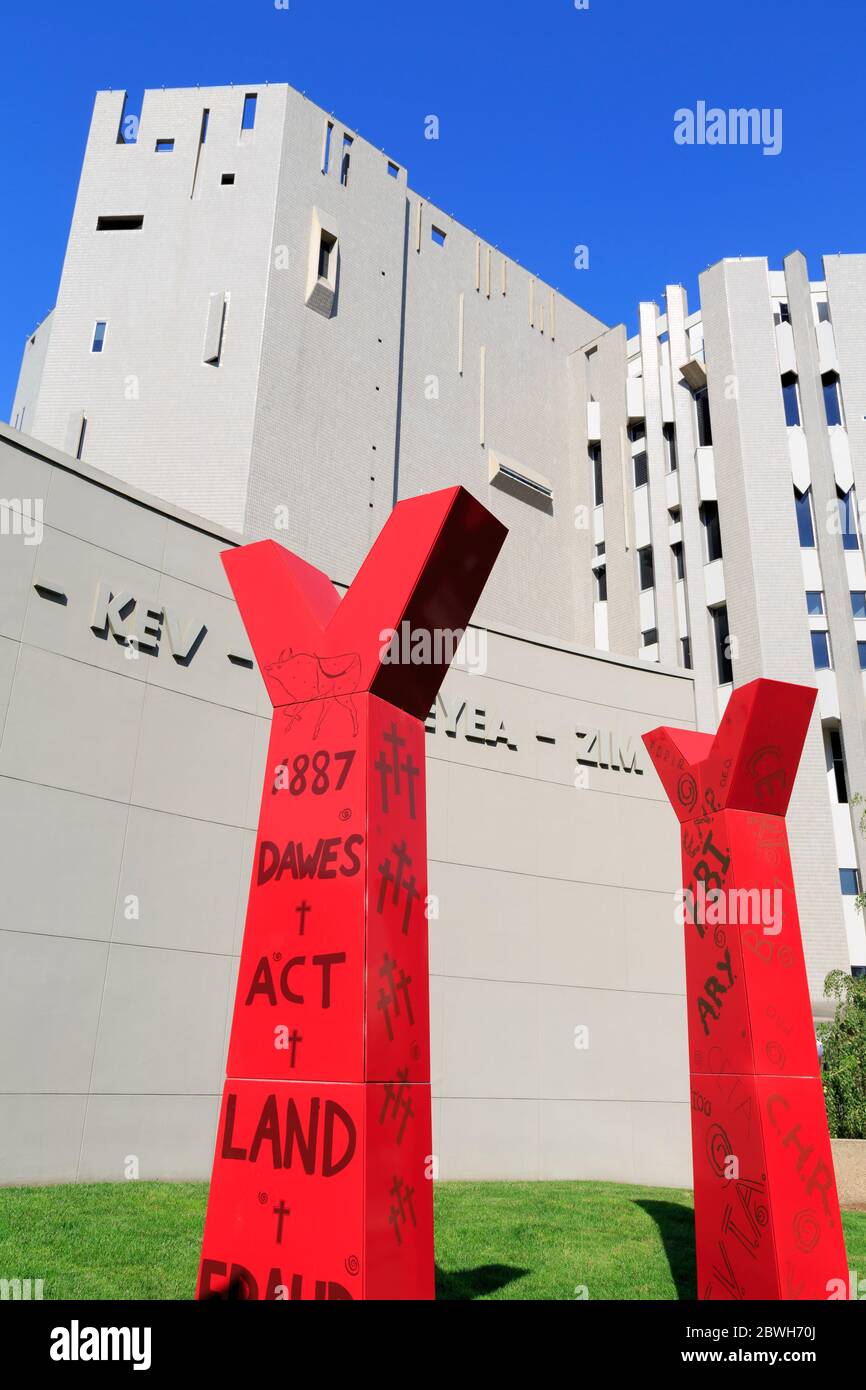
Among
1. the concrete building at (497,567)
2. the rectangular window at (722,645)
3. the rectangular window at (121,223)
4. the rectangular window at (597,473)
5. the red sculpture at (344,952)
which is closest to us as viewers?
the red sculpture at (344,952)

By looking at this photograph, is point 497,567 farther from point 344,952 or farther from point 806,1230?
point 344,952

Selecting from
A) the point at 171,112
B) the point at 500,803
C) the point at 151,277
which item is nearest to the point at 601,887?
the point at 500,803

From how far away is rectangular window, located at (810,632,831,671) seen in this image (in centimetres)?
2772

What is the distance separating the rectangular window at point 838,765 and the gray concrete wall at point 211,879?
31.0 feet

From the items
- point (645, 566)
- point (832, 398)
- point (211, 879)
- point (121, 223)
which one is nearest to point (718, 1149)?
point (211, 879)

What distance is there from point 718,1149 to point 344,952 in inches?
190

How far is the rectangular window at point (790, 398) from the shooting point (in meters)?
30.3

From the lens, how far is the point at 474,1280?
28.9 ft

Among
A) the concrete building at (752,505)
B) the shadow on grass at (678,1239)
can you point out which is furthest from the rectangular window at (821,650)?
the shadow on grass at (678,1239)

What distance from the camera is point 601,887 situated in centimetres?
1795

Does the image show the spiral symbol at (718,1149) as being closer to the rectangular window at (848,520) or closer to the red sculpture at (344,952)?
the red sculpture at (344,952)

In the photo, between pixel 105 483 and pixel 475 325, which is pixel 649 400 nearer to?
pixel 475 325

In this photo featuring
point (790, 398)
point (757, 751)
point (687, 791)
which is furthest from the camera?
point (790, 398)

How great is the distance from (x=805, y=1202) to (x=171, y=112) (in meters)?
30.1
